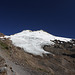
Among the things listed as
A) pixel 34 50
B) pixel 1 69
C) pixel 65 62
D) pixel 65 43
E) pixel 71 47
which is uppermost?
pixel 65 43

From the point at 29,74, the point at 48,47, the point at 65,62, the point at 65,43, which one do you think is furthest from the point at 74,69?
the point at 29,74

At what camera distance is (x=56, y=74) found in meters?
20.1

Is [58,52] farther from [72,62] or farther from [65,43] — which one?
[65,43]

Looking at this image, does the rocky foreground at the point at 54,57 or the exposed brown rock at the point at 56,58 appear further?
the exposed brown rock at the point at 56,58

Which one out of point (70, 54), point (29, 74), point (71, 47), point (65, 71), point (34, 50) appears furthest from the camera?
point (71, 47)

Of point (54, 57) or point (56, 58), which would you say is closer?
point (56, 58)

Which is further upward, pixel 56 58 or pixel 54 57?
pixel 54 57

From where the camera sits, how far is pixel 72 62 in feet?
91.9

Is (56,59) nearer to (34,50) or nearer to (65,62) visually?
(65,62)

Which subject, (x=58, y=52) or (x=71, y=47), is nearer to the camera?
(x=58, y=52)

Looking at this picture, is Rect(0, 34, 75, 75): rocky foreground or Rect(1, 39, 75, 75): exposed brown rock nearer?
Rect(0, 34, 75, 75): rocky foreground

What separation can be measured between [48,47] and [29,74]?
21484 millimetres

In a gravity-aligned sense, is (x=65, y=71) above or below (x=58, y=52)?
below

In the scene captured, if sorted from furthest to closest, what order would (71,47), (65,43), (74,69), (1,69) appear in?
(65,43), (71,47), (74,69), (1,69)
